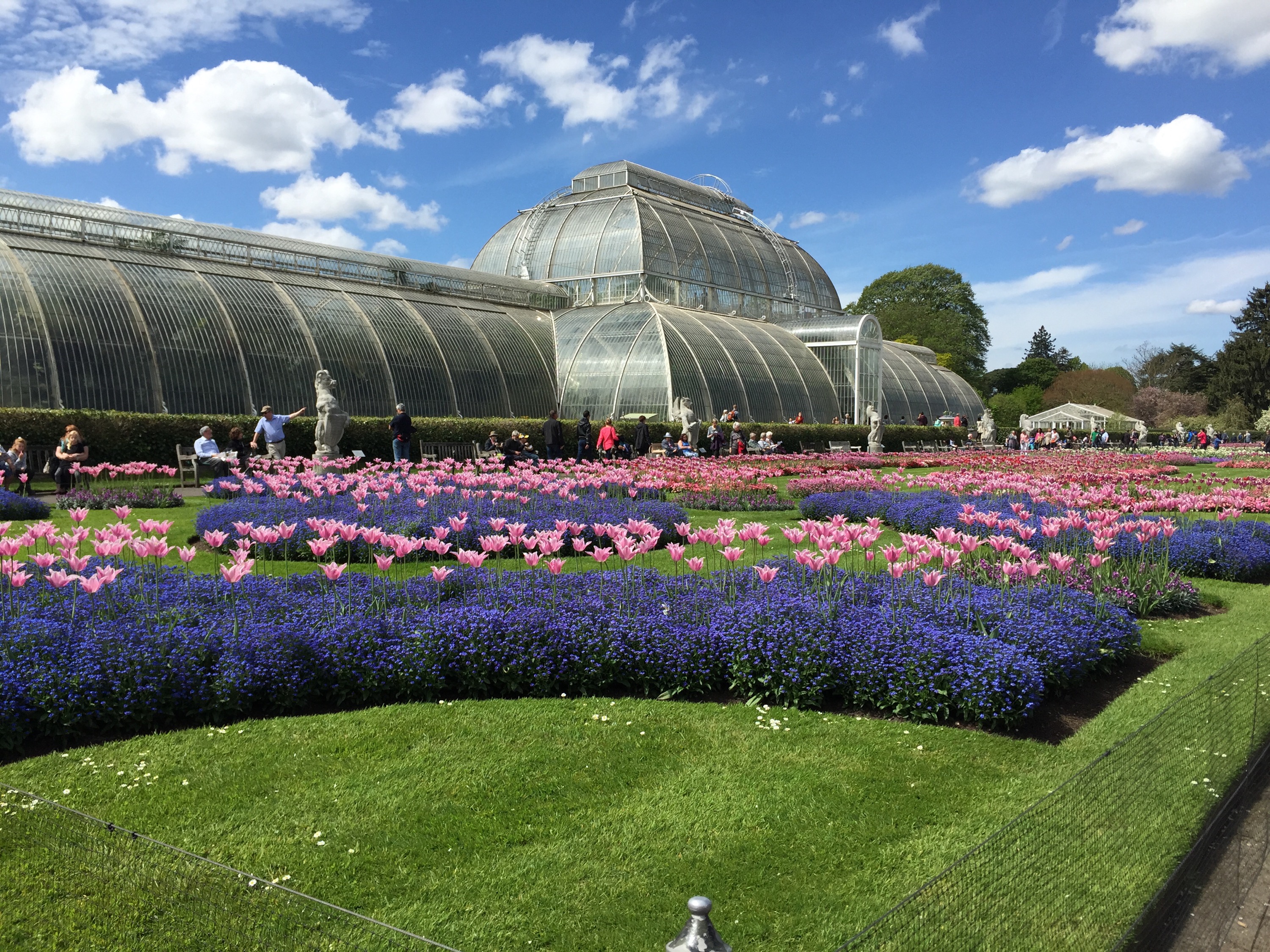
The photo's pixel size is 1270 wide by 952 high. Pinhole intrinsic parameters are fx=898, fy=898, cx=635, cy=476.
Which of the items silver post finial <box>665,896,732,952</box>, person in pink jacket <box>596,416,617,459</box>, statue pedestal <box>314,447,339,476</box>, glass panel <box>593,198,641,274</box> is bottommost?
silver post finial <box>665,896,732,952</box>

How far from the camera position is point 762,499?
17.1m

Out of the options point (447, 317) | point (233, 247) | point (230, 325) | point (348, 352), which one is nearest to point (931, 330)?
point (447, 317)

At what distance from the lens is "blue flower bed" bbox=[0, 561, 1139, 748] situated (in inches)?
220

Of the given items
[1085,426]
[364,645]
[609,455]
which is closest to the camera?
[364,645]

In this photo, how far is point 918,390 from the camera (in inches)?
2143

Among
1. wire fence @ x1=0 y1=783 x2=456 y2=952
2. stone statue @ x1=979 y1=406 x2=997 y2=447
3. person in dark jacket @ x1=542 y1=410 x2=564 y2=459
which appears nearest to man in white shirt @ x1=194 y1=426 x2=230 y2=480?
person in dark jacket @ x1=542 y1=410 x2=564 y2=459

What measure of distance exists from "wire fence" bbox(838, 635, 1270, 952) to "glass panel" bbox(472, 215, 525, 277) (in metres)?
46.6

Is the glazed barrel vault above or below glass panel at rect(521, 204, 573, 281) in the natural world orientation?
below

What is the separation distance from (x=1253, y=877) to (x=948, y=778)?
1.39 m

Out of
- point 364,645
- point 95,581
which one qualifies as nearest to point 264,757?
point 364,645

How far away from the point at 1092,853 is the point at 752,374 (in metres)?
37.6

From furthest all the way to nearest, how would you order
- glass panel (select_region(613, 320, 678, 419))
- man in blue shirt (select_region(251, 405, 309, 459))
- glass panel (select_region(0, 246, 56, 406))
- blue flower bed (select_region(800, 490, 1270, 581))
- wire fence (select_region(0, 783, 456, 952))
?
glass panel (select_region(613, 320, 678, 419)) → glass panel (select_region(0, 246, 56, 406)) → man in blue shirt (select_region(251, 405, 309, 459)) → blue flower bed (select_region(800, 490, 1270, 581)) → wire fence (select_region(0, 783, 456, 952))

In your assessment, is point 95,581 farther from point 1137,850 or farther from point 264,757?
point 1137,850

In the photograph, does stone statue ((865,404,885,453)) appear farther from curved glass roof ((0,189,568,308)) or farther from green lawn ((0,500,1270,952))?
green lawn ((0,500,1270,952))
